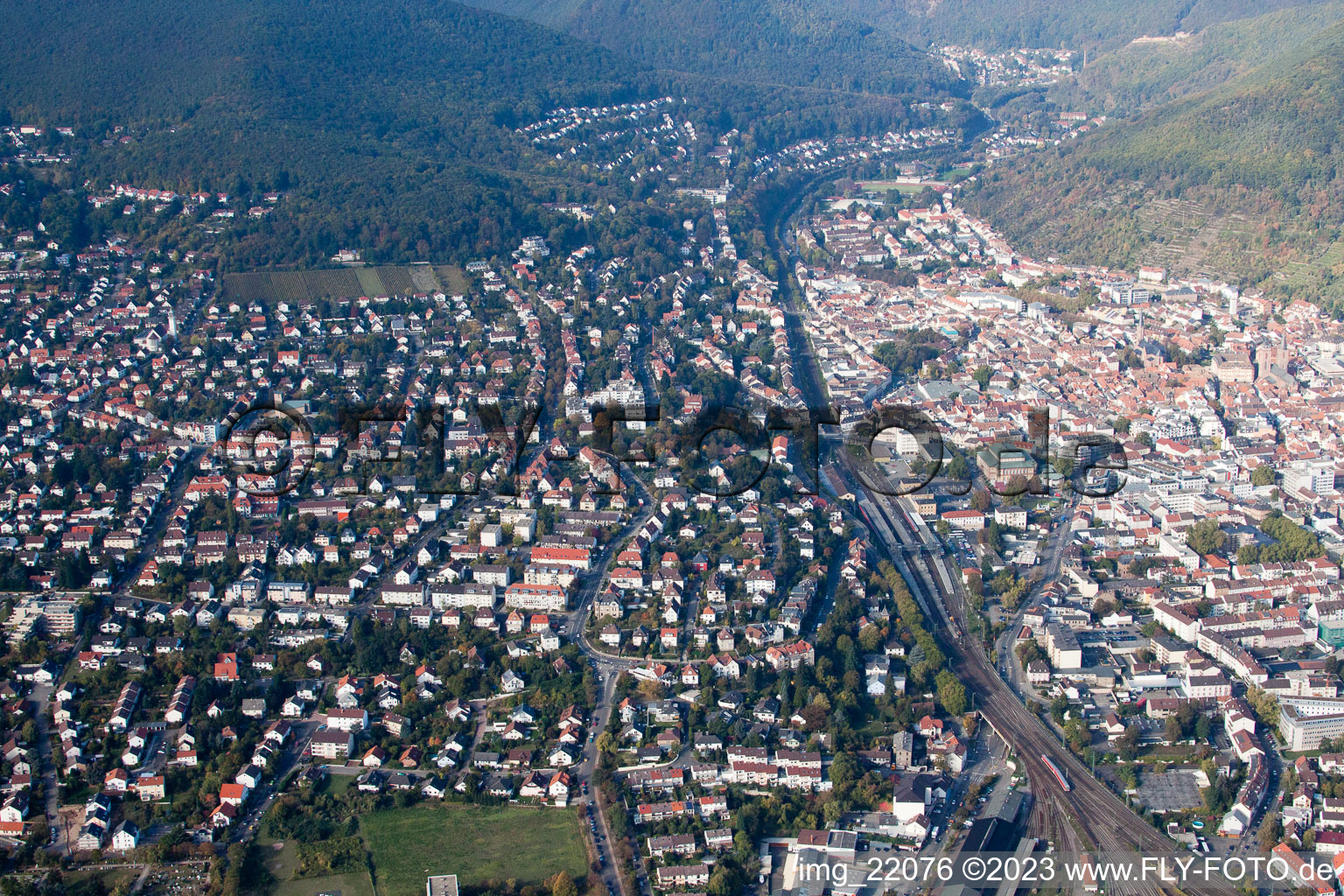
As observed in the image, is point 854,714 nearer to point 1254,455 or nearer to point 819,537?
point 819,537

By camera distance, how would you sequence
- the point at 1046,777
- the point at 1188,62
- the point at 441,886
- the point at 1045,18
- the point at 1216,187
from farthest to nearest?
the point at 1045,18, the point at 1188,62, the point at 1216,187, the point at 1046,777, the point at 441,886

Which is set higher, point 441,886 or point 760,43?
point 760,43

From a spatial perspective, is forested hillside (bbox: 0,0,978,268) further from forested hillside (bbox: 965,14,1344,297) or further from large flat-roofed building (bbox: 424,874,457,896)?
large flat-roofed building (bbox: 424,874,457,896)

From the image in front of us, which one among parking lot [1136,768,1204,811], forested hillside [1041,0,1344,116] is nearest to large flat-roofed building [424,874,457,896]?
parking lot [1136,768,1204,811]

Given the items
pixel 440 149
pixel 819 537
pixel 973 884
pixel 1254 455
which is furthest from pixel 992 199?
pixel 973 884

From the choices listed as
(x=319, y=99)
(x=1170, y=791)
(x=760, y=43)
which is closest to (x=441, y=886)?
(x=1170, y=791)

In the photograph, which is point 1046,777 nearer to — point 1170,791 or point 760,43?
point 1170,791

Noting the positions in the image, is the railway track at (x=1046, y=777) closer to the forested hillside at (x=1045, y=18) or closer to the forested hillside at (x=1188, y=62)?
the forested hillside at (x=1188, y=62)

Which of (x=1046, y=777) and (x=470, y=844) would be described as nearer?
(x=470, y=844)
